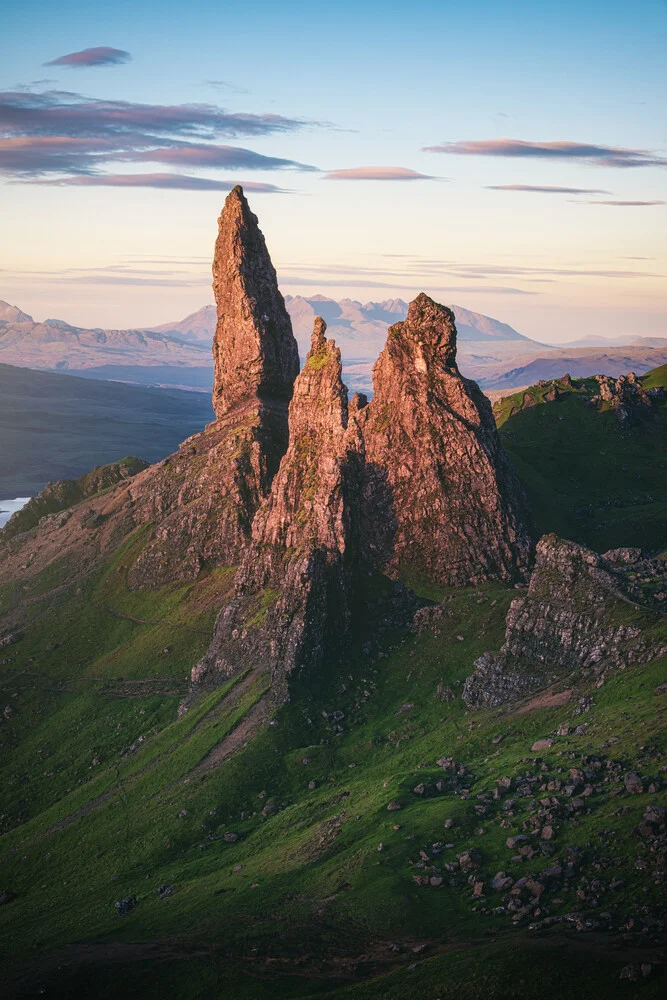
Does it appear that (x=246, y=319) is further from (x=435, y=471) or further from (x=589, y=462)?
(x=589, y=462)

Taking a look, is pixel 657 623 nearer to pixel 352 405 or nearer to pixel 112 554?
pixel 352 405

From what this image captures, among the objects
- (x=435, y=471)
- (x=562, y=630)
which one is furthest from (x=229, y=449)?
(x=562, y=630)

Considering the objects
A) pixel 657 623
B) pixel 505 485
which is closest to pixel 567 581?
pixel 657 623

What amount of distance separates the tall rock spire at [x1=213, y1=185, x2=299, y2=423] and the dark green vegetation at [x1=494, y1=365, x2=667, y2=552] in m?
38.6

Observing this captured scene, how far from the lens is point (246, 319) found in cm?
14312

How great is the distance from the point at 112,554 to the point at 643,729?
96963 mm

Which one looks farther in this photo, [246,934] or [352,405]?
[352,405]

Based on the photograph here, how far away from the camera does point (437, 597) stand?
104938 mm

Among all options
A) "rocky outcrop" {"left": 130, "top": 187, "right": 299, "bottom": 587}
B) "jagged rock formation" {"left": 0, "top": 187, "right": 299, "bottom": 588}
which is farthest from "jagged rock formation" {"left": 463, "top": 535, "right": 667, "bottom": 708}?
"rocky outcrop" {"left": 130, "top": 187, "right": 299, "bottom": 587}

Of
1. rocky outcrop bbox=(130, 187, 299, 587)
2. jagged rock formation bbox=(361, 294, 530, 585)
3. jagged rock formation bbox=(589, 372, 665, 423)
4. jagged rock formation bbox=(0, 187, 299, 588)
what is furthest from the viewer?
jagged rock formation bbox=(589, 372, 665, 423)

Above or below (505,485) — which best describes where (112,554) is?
below

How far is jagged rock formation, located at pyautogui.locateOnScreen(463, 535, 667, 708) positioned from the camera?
7981 centimetres

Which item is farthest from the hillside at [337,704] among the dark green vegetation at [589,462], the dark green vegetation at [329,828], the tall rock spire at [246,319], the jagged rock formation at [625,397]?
the jagged rock formation at [625,397]

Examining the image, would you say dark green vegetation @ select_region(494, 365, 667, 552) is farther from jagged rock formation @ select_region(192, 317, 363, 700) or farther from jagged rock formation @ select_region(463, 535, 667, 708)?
jagged rock formation @ select_region(463, 535, 667, 708)
